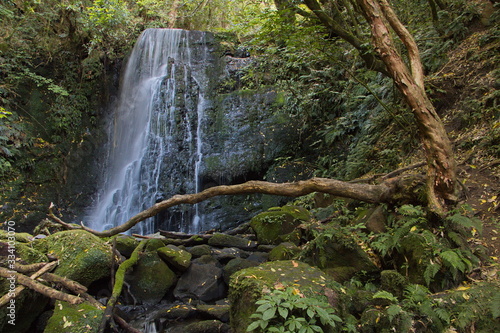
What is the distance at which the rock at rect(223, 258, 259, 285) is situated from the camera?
4883mm

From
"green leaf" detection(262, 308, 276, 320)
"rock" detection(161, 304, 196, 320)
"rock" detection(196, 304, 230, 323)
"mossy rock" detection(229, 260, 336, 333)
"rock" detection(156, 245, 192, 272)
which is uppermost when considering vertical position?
"green leaf" detection(262, 308, 276, 320)

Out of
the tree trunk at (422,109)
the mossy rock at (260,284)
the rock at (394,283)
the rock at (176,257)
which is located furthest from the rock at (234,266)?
the tree trunk at (422,109)

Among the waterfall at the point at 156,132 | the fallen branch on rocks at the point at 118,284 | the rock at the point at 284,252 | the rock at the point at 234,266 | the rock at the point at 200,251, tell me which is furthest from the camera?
the waterfall at the point at 156,132

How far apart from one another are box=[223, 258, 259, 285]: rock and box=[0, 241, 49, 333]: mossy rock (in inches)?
94.2

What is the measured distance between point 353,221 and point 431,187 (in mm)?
1489

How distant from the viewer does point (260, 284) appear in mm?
2723

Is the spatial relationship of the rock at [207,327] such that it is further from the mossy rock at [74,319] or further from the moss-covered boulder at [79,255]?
the moss-covered boulder at [79,255]

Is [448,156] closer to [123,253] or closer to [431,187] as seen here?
[431,187]

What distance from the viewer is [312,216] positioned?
242 inches

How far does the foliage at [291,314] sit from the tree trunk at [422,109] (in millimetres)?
1990

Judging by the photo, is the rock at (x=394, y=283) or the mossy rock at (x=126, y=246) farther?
Result: the mossy rock at (x=126, y=246)

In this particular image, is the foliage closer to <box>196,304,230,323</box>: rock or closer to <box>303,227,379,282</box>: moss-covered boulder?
<box>303,227,379,282</box>: moss-covered boulder

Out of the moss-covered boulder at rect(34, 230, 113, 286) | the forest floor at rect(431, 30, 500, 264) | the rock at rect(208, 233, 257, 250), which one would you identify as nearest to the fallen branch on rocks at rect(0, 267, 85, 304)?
the moss-covered boulder at rect(34, 230, 113, 286)

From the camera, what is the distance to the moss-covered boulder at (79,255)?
13.8 feet
